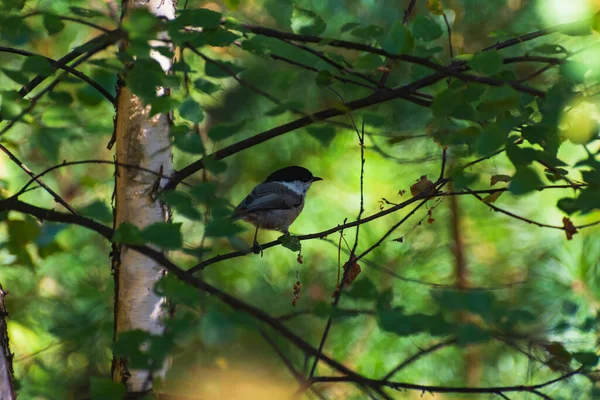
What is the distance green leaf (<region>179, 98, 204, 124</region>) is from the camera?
141 centimetres

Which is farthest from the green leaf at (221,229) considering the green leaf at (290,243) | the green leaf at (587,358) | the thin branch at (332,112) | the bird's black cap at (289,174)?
the bird's black cap at (289,174)

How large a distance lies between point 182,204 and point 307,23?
689mm

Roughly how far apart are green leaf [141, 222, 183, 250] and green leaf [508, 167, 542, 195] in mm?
623

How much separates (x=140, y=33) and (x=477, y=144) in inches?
26.7

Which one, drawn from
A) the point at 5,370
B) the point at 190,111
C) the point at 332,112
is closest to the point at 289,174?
the point at 332,112

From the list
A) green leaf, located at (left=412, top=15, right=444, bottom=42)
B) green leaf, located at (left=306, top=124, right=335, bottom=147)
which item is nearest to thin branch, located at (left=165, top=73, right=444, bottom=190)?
green leaf, located at (left=306, top=124, right=335, bottom=147)

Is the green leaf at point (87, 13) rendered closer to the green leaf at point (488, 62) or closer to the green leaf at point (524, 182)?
the green leaf at point (488, 62)

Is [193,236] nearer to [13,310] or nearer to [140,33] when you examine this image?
[13,310]

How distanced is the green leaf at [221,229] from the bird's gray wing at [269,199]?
1.95 metres

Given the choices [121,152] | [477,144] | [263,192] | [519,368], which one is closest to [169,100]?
[477,144]

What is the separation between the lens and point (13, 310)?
379cm

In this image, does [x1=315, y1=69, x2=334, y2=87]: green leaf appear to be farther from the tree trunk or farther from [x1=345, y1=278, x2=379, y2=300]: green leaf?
the tree trunk

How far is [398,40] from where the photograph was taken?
1476mm

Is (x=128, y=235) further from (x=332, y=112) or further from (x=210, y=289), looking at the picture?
(x=332, y=112)
